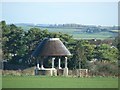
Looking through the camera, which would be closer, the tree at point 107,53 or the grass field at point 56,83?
the grass field at point 56,83

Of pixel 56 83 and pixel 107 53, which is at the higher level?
pixel 56 83

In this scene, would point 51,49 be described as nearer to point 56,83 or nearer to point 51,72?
point 51,72

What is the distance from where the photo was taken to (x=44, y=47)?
964 inches

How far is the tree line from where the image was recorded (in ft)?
85.7

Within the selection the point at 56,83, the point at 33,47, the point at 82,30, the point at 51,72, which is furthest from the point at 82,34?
the point at 56,83

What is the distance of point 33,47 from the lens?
90.0ft

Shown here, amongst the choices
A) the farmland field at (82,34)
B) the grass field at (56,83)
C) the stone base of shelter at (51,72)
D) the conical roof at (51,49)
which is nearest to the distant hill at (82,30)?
the farmland field at (82,34)

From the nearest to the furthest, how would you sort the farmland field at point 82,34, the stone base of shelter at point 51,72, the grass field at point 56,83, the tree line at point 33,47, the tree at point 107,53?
the grass field at point 56,83 → the stone base of shelter at point 51,72 → the tree line at point 33,47 → the tree at point 107,53 → the farmland field at point 82,34

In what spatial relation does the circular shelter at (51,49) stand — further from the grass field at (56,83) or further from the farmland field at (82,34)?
the grass field at (56,83)

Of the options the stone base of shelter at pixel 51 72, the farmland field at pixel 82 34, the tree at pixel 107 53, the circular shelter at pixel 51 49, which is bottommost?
the stone base of shelter at pixel 51 72

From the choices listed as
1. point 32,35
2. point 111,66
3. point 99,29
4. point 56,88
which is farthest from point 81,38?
point 56,88

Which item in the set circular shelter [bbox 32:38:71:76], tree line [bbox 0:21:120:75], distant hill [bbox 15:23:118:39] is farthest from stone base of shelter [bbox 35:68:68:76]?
distant hill [bbox 15:23:118:39]

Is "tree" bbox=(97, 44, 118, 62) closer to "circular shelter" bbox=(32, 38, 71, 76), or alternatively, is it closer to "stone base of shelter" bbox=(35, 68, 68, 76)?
"circular shelter" bbox=(32, 38, 71, 76)

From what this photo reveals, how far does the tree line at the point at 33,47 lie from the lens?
26125mm
